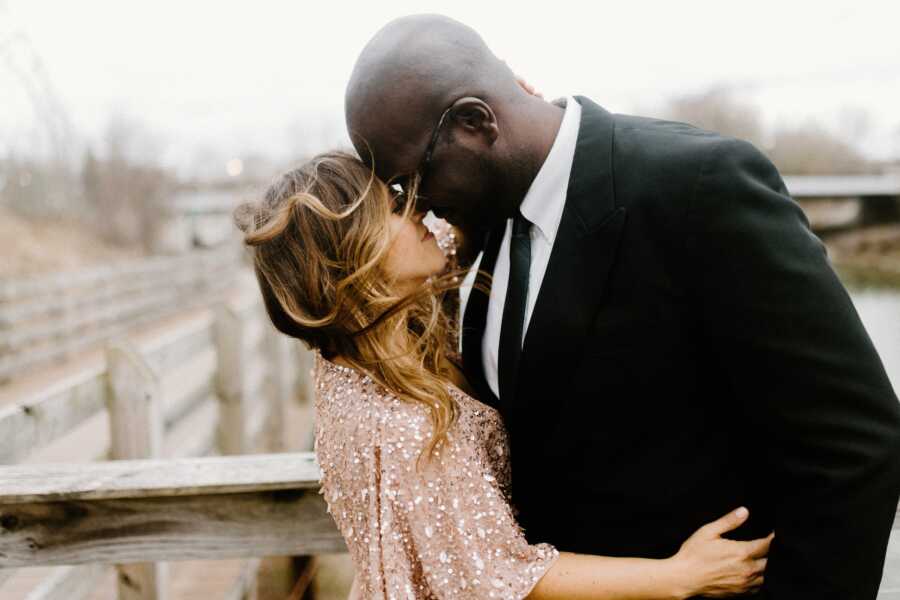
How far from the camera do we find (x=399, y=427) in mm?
1530

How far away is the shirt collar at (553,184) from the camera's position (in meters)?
1.64

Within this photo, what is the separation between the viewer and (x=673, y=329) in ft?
4.68

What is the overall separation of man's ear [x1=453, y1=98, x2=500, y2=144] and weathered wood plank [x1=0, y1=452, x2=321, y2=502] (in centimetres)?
90

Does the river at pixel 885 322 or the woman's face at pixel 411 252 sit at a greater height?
the woman's face at pixel 411 252

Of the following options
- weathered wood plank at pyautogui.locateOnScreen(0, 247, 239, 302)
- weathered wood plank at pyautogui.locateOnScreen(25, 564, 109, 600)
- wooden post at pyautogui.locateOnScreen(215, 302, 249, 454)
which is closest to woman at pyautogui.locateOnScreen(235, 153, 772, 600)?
weathered wood plank at pyautogui.locateOnScreen(25, 564, 109, 600)

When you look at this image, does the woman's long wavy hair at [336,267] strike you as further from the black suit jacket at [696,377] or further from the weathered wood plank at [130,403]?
the weathered wood plank at [130,403]

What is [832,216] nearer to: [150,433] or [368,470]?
[150,433]

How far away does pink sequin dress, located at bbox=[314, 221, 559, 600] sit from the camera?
1504mm

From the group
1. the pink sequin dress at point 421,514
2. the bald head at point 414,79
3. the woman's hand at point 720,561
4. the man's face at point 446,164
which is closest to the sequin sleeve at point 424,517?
the pink sequin dress at point 421,514

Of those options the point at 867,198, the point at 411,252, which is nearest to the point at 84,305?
the point at 867,198

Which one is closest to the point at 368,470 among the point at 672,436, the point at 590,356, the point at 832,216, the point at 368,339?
the point at 368,339

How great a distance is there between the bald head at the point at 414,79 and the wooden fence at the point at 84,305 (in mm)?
9545

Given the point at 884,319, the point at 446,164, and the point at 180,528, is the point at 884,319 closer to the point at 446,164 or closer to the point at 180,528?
the point at 446,164

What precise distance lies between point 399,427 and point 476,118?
2.15 feet
